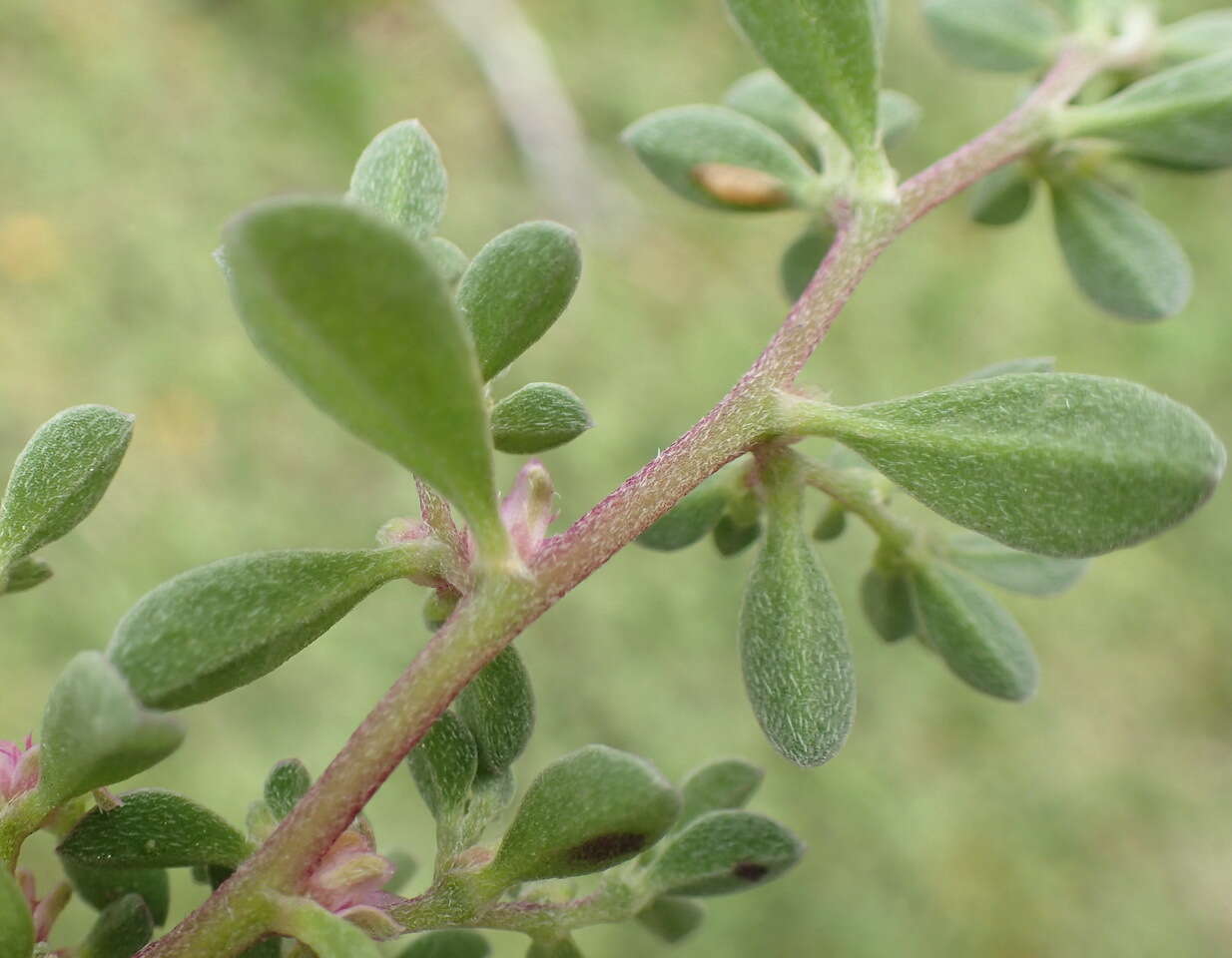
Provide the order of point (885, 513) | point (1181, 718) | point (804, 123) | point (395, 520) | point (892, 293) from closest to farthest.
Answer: point (395, 520)
point (885, 513)
point (804, 123)
point (1181, 718)
point (892, 293)

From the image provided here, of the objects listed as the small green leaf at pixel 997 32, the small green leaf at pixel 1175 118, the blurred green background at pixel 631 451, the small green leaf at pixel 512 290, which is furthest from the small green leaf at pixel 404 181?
the blurred green background at pixel 631 451

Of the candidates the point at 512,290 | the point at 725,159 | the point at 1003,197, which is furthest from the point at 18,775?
the point at 1003,197

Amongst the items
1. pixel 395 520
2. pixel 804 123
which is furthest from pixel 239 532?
pixel 395 520

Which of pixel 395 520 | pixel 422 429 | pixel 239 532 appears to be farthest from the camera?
pixel 239 532

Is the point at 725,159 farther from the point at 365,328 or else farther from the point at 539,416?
the point at 365,328

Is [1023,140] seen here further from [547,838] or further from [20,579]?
[20,579]

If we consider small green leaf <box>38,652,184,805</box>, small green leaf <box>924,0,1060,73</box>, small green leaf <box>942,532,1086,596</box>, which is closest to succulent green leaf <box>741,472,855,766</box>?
small green leaf <box>942,532,1086,596</box>

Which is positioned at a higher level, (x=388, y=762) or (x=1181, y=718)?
(x=388, y=762)

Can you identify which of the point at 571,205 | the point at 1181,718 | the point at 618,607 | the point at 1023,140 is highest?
the point at 571,205
